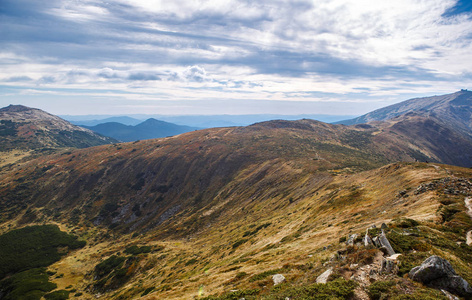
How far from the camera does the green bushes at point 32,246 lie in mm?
74812

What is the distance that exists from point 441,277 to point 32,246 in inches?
4882

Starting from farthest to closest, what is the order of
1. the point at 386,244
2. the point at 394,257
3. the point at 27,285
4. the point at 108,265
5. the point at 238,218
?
the point at 238,218 < the point at 108,265 < the point at 27,285 < the point at 386,244 < the point at 394,257

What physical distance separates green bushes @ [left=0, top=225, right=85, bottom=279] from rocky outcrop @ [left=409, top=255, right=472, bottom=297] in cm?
10642

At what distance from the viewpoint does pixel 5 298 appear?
182ft

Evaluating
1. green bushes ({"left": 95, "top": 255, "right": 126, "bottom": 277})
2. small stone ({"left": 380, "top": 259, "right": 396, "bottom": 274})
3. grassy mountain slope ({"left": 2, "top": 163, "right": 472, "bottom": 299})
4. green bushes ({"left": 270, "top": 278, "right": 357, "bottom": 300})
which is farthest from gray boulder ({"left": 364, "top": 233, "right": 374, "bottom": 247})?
green bushes ({"left": 95, "top": 255, "right": 126, "bottom": 277})

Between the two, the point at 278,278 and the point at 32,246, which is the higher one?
the point at 278,278

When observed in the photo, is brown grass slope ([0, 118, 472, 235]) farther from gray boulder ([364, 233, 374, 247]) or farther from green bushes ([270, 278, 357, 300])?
green bushes ([270, 278, 357, 300])

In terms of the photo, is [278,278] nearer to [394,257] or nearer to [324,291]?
[324,291]

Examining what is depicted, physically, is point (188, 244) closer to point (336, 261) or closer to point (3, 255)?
point (336, 261)

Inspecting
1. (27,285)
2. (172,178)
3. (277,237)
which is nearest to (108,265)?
(27,285)

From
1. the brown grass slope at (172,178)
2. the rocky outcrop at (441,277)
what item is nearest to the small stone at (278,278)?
the rocky outcrop at (441,277)

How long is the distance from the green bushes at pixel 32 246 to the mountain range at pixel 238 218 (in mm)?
2138

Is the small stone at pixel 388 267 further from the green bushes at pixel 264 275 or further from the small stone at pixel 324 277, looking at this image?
the green bushes at pixel 264 275

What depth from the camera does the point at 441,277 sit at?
13.2 metres
